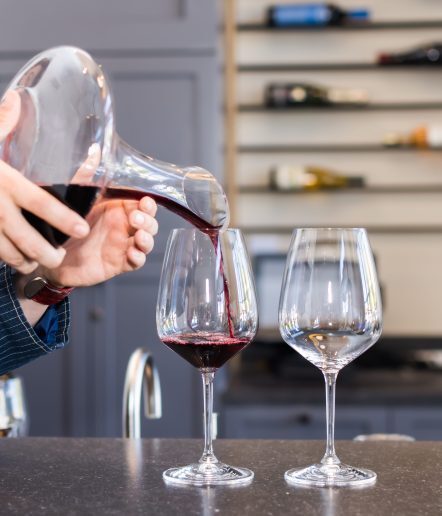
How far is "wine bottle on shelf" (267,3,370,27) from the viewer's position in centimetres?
366

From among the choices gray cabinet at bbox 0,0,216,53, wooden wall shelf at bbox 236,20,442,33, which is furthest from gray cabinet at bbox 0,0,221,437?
wooden wall shelf at bbox 236,20,442,33

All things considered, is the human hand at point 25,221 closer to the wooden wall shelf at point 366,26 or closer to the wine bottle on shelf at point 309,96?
the wine bottle on shelf at point 309,96

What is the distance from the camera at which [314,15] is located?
366 cm

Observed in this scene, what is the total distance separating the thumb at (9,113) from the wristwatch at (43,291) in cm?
30

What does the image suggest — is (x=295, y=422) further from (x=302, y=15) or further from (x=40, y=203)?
(x=40, y=203)

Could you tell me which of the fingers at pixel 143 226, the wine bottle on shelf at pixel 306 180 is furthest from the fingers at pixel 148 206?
the wine bottle on shelf at pixel 306 180

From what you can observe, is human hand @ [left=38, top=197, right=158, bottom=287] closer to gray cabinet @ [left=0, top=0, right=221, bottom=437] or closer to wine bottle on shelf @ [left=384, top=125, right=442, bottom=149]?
gray cabinet @ [left=0, top=0, right=221, bottom=437]

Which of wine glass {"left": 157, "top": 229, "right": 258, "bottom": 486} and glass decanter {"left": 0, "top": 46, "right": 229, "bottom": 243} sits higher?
glass decanter {"left": 0, "top": 46, "right": 229, "bottom": 243}

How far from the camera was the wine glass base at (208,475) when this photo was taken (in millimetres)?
896

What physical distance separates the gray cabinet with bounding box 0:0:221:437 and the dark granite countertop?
192 centimetres

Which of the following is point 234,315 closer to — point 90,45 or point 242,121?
point 90,45

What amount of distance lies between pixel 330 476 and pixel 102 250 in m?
A: 0.44

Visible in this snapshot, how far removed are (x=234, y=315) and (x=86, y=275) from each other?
0.94 ft

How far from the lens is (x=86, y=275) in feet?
3.82
